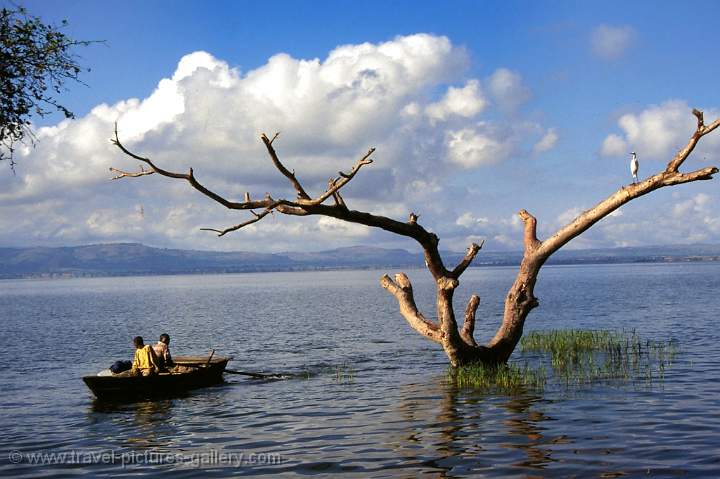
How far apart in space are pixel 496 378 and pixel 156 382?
40.4ft

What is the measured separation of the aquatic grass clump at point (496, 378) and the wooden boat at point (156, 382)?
9554 mm

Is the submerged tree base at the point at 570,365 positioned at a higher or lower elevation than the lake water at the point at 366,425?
higher

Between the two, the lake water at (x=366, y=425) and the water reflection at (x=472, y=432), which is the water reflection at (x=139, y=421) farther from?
the water reflection at (x=472, y=432)

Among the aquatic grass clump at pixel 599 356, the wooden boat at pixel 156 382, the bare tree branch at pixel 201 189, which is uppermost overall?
the bare tree branch at pixel 201 189

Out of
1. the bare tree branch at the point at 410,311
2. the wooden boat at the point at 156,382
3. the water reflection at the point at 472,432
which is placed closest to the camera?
→ the water reflection at the point at 472,432

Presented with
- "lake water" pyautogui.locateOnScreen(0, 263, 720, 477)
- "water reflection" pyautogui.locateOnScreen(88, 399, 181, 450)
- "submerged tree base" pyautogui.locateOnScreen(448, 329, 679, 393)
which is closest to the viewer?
"lake water" pyautogui.locateOnScreen(0, 263, 720, 477)

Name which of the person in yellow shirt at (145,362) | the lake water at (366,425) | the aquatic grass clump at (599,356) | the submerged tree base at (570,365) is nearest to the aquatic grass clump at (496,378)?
the submerged tree base at (570,365)

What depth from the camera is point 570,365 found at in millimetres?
29938

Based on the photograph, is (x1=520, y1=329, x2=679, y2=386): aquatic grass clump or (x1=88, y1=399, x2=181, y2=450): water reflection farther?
(x1=520, y1=329, x2=679, y2=386): aquatic grass clump

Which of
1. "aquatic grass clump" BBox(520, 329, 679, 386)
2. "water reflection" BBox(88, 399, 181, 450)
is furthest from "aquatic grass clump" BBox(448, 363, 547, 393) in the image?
"water reflection" BBox(88, 399, 181, 450)

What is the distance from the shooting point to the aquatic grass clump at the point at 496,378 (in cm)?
2494

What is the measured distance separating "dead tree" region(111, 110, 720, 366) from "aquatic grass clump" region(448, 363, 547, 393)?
1.21ft

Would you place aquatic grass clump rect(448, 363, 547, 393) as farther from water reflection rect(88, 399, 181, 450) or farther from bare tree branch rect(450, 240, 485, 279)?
water reflection rect(88, 399, 181, 450)

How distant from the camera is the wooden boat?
2516 cm
